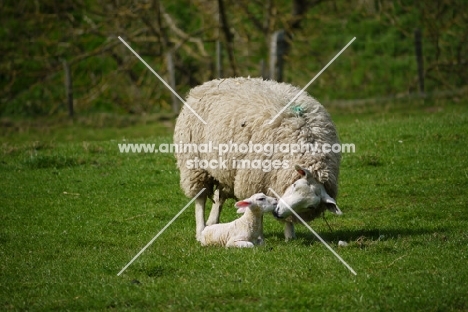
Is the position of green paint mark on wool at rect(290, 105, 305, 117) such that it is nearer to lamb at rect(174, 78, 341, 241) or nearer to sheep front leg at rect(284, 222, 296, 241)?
lamb at rect(174, 78, 341, 241)

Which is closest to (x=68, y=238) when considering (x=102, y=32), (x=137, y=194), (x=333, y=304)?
(x=137, y=194)

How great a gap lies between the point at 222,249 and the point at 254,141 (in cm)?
122

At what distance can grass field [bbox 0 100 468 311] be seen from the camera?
6.29 metres

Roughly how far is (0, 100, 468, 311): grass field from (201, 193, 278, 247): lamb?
0.25 meters

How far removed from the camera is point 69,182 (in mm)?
11438

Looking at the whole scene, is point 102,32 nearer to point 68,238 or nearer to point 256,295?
point 68,238

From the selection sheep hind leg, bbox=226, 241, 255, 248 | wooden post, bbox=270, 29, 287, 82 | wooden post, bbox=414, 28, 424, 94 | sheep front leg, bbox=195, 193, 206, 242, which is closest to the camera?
sheep hind leg, bbox=226, 241, 255, 248

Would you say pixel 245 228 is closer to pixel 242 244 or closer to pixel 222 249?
pixel 242 244

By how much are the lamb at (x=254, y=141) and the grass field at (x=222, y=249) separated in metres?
0.47

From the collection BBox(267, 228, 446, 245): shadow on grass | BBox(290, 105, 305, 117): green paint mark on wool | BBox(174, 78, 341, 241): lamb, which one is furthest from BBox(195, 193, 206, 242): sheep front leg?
BBox(290, 105, 305, 117): green paint mark on wool

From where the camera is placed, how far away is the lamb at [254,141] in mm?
7980

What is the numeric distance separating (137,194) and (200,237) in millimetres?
2579

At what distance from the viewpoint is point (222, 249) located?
7.72 m

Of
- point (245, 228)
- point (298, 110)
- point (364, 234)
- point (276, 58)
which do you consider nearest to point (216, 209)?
point (245, 228)
